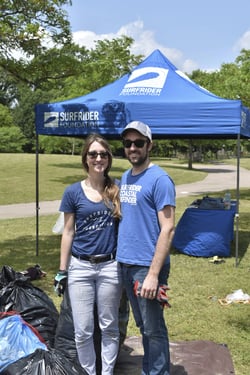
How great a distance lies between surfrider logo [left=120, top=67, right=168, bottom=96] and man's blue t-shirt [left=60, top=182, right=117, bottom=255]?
4.78m

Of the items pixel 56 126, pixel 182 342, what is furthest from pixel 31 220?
pixel 182 342

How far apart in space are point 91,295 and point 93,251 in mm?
296

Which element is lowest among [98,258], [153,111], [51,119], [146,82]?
[98,258]

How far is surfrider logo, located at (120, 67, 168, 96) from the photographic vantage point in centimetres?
761

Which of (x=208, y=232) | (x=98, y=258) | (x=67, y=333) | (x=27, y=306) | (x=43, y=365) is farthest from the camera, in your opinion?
(x=208, y=232)

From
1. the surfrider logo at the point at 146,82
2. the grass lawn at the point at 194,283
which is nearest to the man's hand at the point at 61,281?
the grass lawn at the point at 194,283

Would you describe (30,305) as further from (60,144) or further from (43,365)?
(60,144)

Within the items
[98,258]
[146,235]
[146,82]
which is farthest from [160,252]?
[146,82]

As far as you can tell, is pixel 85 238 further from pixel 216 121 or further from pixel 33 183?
pixel 33 183

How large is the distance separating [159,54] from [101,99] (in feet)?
5.88

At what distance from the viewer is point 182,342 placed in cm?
424

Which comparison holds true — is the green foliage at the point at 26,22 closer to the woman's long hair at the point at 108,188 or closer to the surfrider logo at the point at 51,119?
the surfrider logo at the point at 51,119

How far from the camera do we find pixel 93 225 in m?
2.98

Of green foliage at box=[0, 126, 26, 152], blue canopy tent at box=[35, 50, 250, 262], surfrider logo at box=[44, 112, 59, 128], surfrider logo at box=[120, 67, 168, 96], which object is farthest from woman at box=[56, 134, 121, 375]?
green foliage at box=[0, 126, 26, 152]
